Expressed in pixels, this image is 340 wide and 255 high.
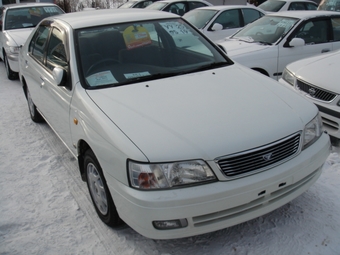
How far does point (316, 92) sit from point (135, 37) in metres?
2.23

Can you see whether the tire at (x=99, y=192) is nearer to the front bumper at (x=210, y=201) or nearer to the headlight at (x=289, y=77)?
the front bumper at (x=210, y=201)

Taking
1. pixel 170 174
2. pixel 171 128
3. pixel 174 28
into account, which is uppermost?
pixel 174 28

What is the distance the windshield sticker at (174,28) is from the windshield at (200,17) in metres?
4.87

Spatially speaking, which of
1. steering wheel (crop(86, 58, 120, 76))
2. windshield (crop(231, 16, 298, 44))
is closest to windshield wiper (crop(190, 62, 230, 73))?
steering wheel (crop(86, 58, 120, 76))

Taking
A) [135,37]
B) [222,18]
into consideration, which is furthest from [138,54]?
[222,18]

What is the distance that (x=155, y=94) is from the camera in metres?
3.08

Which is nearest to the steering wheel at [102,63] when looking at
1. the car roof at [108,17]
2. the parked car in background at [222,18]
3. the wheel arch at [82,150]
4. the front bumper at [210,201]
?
the car roof at [108,17]

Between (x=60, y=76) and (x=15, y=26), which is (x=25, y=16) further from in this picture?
(x=60, y=76)

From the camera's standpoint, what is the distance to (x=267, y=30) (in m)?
6.59

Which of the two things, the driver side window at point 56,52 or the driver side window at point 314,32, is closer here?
the driver side window at point 56,52

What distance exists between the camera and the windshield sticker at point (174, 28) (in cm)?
400

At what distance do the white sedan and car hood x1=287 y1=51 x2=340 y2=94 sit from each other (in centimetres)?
126

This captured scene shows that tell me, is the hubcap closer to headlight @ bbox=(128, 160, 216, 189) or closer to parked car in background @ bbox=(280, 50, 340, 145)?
headlight @ bbox=(128, 160, 216, 189)

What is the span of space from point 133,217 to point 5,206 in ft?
5.18
